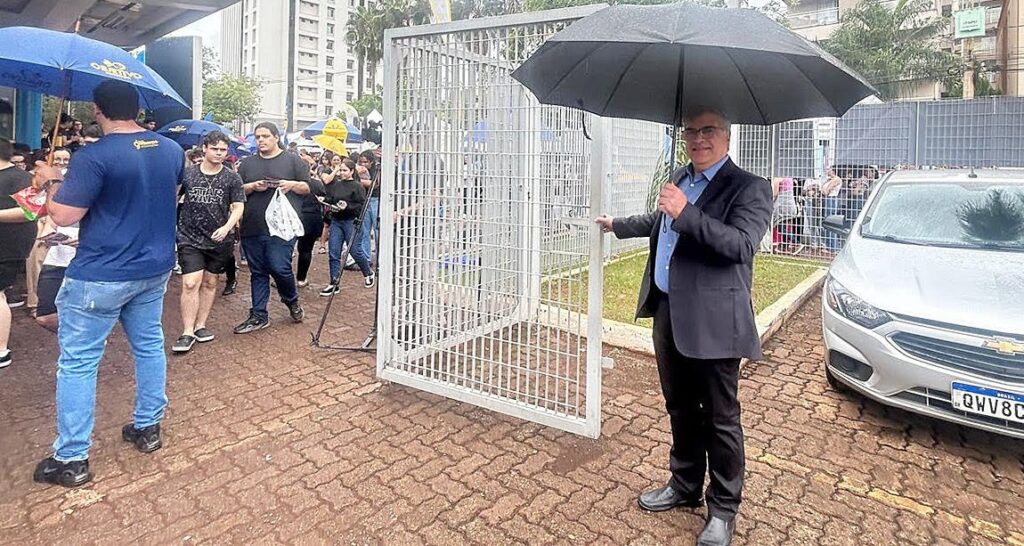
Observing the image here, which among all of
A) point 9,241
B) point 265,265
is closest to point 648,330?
point 265,265

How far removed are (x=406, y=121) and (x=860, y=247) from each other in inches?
138

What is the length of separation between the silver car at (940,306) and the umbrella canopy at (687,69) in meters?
1.66

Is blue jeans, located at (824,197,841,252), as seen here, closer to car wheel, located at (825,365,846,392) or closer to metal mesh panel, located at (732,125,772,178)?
metal mesh panel, located at (732,125,772,178)

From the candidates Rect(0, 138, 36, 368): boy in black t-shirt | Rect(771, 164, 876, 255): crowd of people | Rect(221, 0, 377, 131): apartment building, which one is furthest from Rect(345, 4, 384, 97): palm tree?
Rect(0, 138, 36, 368): boy in black t-shirt

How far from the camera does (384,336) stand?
438cm

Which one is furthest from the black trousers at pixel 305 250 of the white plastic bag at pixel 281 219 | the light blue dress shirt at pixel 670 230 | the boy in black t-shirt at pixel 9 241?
the light blue dress shirt at pixel 670 230

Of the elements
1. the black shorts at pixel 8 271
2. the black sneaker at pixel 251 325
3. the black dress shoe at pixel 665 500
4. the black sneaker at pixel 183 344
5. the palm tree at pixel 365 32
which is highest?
the palm tree at pixel 365 32

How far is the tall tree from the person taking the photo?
26453 mm

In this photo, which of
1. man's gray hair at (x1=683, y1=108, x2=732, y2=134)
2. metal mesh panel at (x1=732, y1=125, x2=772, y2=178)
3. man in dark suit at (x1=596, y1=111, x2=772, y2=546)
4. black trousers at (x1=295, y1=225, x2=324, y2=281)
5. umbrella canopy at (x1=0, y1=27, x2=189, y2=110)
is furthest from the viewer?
metal mesh panel at (x1=732, y1=125, x2=772, y2=178)

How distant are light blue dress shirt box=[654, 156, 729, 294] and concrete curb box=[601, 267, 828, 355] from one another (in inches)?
94.7

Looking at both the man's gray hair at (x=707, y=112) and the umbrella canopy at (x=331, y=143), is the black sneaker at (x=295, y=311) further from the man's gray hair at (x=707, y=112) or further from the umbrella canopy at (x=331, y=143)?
the man's gray hair at (x=707, y=112)

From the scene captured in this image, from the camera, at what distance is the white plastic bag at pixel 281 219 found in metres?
5.61

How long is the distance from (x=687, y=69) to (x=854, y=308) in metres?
2.27

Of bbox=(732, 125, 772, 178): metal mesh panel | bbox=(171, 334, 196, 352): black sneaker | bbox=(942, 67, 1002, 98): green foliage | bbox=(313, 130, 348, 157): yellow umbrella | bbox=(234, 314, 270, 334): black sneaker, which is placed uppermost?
bbox=(942, 67, 1002, 98): green foliage
